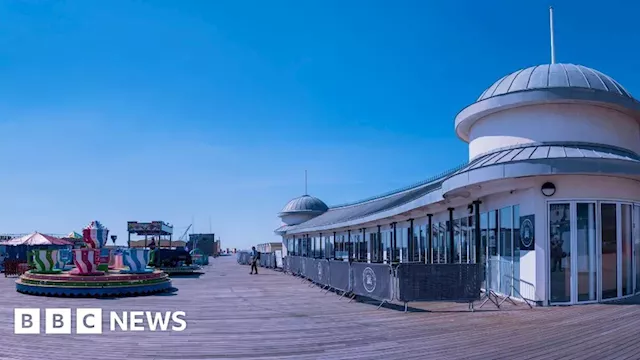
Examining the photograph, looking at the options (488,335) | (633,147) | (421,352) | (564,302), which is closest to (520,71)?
(633,147)

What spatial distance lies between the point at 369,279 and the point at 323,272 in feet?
21.0

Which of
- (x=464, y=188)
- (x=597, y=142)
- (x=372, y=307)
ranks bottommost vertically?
(x=372, y=307)

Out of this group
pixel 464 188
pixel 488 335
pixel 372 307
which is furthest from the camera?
pixel 464 188

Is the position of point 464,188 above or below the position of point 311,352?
above

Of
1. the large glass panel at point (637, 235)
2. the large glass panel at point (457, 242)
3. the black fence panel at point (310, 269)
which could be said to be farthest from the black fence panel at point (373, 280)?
the large glass panel at point (637, 235)

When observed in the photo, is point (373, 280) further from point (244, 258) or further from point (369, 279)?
point (244, 258)

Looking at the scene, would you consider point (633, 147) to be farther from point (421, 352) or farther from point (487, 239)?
point (421, 352)

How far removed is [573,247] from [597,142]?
148 inches

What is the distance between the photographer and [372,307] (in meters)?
15.6

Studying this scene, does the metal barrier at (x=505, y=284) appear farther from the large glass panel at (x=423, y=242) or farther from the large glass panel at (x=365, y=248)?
the large glass panel at (x=365, y=248)

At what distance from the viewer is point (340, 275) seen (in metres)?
19.5

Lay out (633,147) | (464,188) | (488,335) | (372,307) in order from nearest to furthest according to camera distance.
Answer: (488,335) < (372,307) < (464,188) < (633,147)

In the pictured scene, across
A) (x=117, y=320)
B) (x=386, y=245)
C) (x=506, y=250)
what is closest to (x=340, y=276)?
(x=506, y=250)

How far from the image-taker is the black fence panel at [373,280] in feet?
50.3
